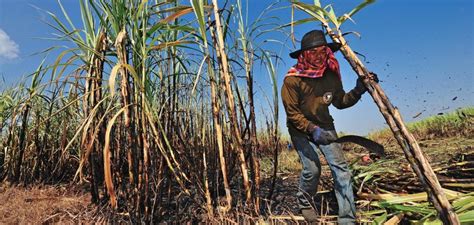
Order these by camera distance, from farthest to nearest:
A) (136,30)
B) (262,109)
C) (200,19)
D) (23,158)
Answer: (23,158) → (262,109) → (136,30) → (200,19)

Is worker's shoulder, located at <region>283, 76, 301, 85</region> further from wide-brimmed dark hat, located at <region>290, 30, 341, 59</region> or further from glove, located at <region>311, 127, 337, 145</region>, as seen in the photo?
glove, located at <region>311, 127, 337, 145</region>

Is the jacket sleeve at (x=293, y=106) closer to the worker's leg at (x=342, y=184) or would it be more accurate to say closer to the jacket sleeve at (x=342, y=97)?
the worker's leg at (x=342, y=184)

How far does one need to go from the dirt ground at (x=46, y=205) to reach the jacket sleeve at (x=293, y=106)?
1312 millimetres

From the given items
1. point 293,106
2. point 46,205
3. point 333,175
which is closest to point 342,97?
point 293,106

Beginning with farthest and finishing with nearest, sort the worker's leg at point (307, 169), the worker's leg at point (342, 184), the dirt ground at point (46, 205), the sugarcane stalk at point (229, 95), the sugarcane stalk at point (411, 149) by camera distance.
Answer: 1. the dirt ground at point (46, 205)
2. the worker's leg at point (307, 169)
3. the worker's leg at point (342, 184)
4. the sugarcane stalk at point (229, 95)
5. the sugarcane stalk at point (411, 149)

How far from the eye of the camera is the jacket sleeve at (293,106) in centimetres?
229

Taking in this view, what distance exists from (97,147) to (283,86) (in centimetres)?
130

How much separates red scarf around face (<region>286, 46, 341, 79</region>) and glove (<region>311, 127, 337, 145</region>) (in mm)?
336

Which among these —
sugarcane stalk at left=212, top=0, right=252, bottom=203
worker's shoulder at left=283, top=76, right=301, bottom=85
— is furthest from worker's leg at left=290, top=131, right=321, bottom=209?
sugarcane stalk at left=212, top=0, right=252, bottom=203

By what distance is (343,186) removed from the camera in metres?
2.23

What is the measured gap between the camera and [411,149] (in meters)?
1.54

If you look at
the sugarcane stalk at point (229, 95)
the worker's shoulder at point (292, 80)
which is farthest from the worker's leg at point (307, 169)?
the sugarcane stalk at point (229, 95)

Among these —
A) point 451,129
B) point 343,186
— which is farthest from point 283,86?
point 451,129

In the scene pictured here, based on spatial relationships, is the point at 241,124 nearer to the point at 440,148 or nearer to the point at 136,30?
the point at 136,30
